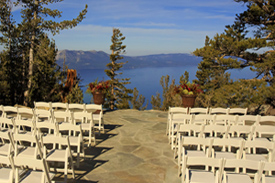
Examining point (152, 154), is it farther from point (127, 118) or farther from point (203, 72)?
point (203, 72)

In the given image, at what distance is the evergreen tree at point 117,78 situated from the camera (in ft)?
102

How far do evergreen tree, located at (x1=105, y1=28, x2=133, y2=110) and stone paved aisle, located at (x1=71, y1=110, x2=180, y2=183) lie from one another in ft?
76.3

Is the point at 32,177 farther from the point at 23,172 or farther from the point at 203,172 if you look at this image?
the point at 203,172

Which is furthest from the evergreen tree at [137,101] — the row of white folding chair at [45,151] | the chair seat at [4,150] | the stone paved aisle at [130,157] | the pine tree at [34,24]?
the row of white folding chair at [45,151]

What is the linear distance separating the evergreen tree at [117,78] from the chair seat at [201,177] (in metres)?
26.8

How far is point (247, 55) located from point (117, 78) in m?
24.2

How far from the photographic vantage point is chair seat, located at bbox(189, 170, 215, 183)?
317 centimetres

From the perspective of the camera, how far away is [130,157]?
5.02m

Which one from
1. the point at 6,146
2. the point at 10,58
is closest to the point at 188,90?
the point at 6,146

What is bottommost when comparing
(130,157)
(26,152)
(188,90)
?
(130,157)

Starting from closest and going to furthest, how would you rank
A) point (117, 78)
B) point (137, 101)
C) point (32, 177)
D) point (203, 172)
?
point (32, 177) < point (203, 172) < point (137, 101) < point (117, 78)

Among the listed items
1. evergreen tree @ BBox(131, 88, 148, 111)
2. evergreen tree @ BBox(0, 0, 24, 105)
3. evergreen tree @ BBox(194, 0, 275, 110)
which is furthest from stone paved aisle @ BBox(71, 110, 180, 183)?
evergreen tree @ BBox(131, 88, 148, 111)

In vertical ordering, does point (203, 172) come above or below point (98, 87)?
below

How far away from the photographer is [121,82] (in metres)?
32.8
